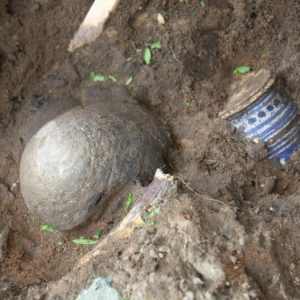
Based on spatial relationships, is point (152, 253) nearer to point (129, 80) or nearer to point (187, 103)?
point (187, 103)

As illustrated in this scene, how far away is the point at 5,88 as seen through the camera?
14.3 ft

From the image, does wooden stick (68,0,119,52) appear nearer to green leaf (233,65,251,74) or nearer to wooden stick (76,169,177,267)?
green leaf (233,65,251,74)

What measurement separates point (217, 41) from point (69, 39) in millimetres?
1483

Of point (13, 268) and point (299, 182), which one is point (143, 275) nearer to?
point (13, 268)

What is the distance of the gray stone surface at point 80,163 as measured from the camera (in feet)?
10.9

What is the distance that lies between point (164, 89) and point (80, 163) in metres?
1.34

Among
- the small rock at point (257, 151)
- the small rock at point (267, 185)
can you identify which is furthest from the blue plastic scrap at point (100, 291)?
the small rock at point (257, 151)

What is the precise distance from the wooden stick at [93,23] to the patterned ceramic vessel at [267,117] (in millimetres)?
1493

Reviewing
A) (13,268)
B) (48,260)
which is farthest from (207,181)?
(13,268)

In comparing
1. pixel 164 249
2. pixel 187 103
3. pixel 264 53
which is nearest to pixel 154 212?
pixel 164 249

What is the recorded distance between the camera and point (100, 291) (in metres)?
2.58

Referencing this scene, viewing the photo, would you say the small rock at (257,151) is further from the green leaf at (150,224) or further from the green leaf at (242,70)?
the green leaf at (150,224)

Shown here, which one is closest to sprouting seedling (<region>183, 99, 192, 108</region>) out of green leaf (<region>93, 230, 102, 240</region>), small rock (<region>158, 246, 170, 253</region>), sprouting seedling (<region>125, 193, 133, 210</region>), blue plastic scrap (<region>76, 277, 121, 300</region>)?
sprouting seedling (<region>125, 193, 133, 210</region>)

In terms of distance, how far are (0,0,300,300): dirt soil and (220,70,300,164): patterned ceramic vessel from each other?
11 cm
